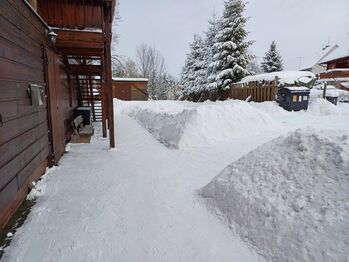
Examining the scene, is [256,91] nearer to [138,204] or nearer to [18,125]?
[138,204]

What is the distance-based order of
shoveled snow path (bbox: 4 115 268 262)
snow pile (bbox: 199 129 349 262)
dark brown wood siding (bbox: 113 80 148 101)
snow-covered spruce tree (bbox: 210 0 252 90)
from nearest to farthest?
snow pile (bbox: 199 129 349 262)
shoveled snow path (bbox: 4 115 268 262)
snow-covered spruce tree (bbox: 210 0 252 90)
dark brown wood siding (bbox: 113 80 148 101)

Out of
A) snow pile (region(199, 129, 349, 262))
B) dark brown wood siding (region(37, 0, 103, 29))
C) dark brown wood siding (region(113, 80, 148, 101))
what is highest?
dark brown wood siding (region(37, 0, 103, 29))

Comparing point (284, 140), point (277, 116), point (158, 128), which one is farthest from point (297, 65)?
point (284, 140)

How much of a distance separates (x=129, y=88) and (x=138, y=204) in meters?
21.4

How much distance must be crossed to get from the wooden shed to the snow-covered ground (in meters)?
17.8

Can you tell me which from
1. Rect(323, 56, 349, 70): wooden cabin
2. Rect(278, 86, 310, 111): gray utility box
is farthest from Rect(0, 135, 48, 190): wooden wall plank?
Rect(323, 56, 349, 70): wooden cabin

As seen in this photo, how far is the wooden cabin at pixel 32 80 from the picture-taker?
95.6 inches

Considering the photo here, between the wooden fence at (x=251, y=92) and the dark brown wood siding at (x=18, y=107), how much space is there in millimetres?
10407

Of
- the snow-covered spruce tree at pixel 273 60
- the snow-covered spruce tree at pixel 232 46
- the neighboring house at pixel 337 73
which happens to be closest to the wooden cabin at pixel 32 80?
the snow-covered spruce tree at pixel 232 46

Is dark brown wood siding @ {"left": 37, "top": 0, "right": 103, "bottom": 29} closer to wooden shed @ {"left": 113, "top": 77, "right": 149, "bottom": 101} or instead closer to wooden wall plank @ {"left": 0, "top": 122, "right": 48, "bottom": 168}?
wooden wall plank @ {"left": 0, "top": 122, "right": 48, "bottom": 168}

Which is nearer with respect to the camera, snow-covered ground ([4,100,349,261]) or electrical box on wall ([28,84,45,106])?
snow-covered ground ([4,100,349,261])

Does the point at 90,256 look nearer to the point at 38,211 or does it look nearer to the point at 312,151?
the point at 38,211

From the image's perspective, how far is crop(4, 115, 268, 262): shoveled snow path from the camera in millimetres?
2098

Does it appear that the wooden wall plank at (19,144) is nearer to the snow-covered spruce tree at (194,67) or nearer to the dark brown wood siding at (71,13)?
the dark brown wood siding at (71,13)
